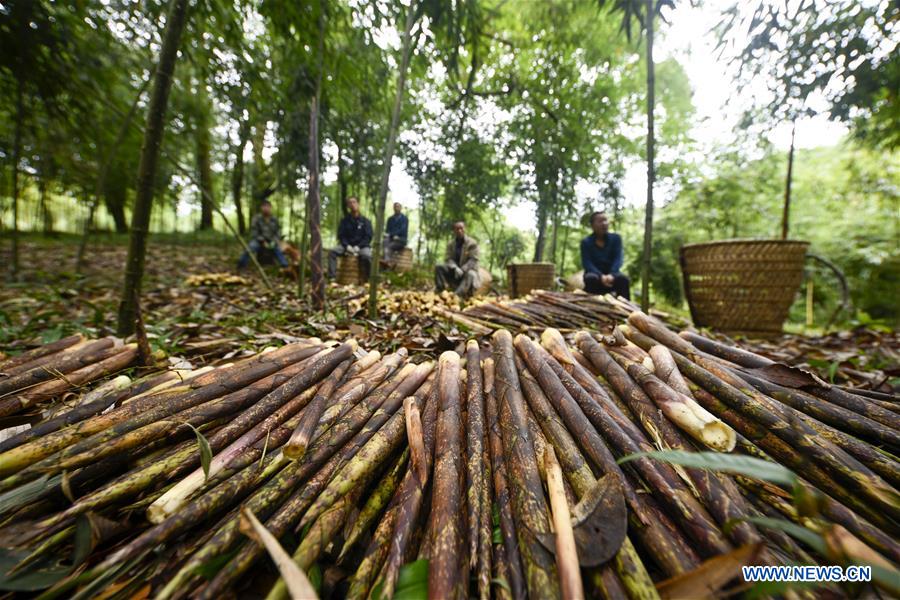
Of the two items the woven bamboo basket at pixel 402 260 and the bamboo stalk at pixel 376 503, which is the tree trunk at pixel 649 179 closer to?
the bamboo stalk at pixel 376 503

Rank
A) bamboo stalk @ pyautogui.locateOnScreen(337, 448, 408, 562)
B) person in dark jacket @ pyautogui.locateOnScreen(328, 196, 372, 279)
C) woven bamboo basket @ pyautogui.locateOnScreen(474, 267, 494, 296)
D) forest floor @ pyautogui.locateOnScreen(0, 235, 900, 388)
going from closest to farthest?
1. bamboo stalk @ pyautogui.locateOnScreen(337, 448, 408, 562)
2. forest floor @ pyautogui.locateOnScreen(0, 235, 900, 388)
3. woven bamboo basket @ pyautogui.locateOnScreen(474, 267, 494, 296)
4. person in dark jacket @ pyautogui.locateOnScreen(328, 196, 372, 279)

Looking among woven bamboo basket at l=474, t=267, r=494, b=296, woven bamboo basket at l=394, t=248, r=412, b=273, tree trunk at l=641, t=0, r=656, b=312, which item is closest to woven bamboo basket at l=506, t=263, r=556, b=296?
woven bamboo basket at l=474, t=267, r=494, b=296

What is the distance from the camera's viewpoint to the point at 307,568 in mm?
633

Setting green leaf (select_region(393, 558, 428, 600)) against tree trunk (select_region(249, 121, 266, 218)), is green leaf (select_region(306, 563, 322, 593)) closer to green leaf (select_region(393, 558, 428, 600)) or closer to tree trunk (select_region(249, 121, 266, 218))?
green leaf (select_region(393, 558, 428, 600))

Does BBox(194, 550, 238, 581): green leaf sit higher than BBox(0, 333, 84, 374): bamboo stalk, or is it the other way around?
BBox(0, 333, 84, 374): bamboo stalk

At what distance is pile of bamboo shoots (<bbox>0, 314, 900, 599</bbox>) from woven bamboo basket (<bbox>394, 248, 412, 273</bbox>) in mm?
7086

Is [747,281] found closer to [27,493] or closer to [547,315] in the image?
[547,315]

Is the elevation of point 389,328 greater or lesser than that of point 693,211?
lesser

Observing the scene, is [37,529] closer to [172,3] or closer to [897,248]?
[172,3]

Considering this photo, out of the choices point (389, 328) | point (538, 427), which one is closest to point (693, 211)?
point (389, 328)

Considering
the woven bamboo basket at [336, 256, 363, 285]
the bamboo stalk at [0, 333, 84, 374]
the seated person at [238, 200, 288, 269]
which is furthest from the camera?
the seated person at [238, 200, 288, 269]

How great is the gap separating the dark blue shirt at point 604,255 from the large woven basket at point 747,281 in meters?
1.18

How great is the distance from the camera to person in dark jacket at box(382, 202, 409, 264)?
841 centimetres

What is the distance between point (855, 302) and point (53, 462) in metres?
11.3
